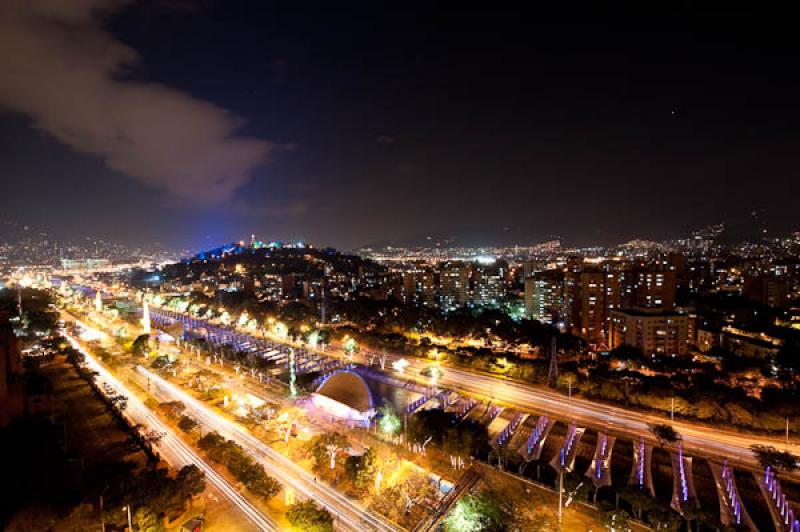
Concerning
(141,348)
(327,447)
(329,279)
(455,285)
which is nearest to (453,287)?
(455,285)

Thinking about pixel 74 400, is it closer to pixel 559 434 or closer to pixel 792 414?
pixel 559 434

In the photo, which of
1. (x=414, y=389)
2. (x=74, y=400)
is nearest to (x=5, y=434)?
(x=74, y=400)

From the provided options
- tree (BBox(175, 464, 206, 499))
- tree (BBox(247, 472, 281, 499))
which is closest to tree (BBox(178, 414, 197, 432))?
tree (BBox(175, 464, 206, 499))

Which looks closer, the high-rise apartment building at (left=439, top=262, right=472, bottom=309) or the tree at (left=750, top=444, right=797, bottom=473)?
the tree at (left=750, top=444, right=797, bottom=473)

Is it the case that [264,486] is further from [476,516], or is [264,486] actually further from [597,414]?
[597,414]

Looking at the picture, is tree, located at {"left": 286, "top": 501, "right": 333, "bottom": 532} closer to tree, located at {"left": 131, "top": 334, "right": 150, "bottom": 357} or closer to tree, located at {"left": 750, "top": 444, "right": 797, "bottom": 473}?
tree, located at {"left": 750, "top": 444, "right": 797, "bottom": 473}

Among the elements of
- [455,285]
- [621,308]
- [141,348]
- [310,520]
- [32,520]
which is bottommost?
[32,520]
